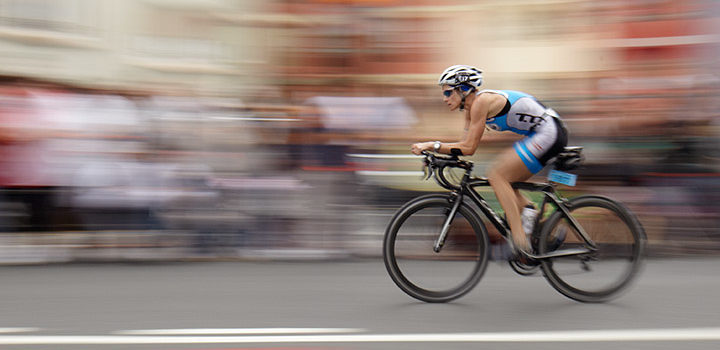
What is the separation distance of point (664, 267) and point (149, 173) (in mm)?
4765

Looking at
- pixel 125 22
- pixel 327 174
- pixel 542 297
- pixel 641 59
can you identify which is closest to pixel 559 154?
pixel 542 297

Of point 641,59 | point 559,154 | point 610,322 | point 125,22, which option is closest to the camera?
point 610,322

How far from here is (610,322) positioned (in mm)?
4902

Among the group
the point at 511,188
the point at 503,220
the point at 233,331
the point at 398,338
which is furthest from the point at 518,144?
the point at 233,331

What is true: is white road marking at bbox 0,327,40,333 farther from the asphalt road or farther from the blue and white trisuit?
the blue and white trisuit

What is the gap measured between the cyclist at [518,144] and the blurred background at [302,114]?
7.54 feet

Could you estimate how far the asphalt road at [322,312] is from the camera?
4512 millimetres

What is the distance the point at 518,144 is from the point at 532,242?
654mm

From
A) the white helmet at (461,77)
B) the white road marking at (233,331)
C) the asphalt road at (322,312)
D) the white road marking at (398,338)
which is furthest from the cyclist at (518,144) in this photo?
the white road marking at (233,331)

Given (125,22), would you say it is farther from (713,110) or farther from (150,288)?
(713,110)

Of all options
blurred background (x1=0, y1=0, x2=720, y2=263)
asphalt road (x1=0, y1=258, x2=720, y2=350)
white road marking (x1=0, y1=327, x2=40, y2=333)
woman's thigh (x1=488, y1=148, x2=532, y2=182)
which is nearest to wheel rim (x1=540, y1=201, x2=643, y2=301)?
asphalt road (x1=0, y1=258, x2=720, y2=350)

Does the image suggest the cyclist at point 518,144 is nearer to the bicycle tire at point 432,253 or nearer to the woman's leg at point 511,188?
the woman's leg at point 511,188

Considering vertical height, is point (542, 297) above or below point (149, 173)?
below

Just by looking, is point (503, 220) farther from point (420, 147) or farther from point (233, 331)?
point (233, 331)
